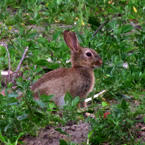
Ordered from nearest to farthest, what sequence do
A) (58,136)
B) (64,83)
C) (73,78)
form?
(58,136), (64,83), (73,78)

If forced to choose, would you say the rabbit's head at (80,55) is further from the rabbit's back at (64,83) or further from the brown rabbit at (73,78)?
the rabbit's back at (64,83)

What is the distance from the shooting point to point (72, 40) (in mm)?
6625

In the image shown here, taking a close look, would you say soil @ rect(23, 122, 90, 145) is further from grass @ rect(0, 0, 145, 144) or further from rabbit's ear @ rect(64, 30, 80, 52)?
rabbit's ear @ rect(64, 30, 80, 52)

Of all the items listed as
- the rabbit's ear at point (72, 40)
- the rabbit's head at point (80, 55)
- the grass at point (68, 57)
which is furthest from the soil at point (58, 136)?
the rabbit's ear at point (72, 40)

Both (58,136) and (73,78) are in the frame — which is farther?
(73,78)

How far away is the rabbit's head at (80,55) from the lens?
21.4 feet

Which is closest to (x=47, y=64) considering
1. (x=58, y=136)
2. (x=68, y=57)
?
(x=68, y=57)

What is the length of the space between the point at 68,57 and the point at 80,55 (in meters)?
0.59

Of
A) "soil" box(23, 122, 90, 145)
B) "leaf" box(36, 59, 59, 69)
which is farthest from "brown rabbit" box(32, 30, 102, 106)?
"soil" box(23, 122, 90, 145)

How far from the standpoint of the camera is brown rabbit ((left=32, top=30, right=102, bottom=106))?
5.79 metres

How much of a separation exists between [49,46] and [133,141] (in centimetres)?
326

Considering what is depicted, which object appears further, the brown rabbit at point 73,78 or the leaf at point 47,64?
the leaf at point 47,64

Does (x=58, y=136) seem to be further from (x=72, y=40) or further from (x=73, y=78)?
(x=72, y=40)

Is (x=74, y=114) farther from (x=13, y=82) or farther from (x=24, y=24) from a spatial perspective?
(x=24, y=24)
